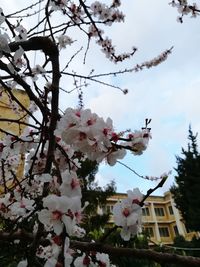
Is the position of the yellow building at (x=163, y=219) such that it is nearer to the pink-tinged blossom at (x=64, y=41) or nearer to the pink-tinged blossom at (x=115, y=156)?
the pink-tinged blossom at (x=64, y=41)

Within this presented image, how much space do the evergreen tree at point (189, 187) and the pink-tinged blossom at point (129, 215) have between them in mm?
14965

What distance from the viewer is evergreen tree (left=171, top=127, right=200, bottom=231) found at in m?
15.4

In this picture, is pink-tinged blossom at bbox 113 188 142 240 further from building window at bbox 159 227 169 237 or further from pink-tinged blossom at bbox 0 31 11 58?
building window at bbox 159 227 169 237

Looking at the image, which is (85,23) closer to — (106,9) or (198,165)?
(106,9)

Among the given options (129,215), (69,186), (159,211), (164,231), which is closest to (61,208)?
(69,186)

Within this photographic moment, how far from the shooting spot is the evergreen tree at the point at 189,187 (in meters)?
15.4

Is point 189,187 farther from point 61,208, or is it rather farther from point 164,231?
point 164,231

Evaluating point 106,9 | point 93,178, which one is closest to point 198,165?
point 93,178

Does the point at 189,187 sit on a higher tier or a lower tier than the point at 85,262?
higher

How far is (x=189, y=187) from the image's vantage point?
16625mm

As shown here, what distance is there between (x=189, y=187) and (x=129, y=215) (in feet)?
53.8

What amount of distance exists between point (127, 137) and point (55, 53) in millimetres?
577

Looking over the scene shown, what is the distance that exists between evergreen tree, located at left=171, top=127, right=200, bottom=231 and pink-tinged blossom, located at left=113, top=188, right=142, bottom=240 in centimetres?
1496

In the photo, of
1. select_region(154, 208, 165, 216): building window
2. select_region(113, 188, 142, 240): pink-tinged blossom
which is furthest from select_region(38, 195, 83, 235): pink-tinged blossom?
select_region(154, 208, 165, 216): building window
